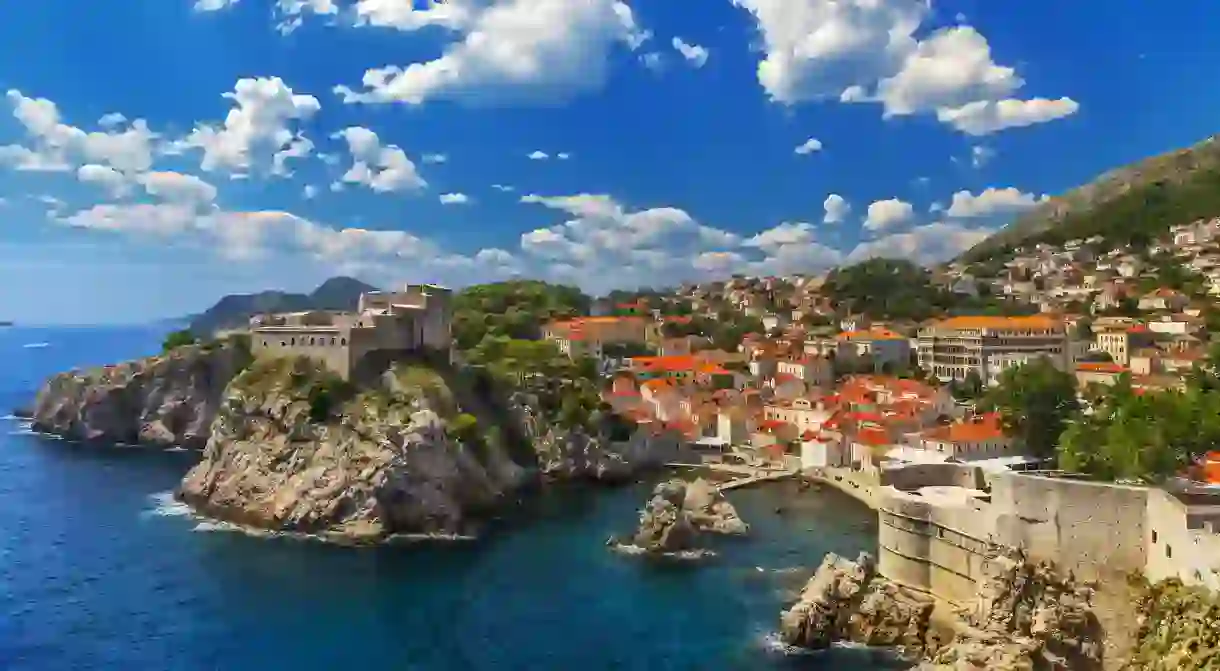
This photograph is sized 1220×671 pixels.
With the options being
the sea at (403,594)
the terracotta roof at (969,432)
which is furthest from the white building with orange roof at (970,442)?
the sea at (403,594)

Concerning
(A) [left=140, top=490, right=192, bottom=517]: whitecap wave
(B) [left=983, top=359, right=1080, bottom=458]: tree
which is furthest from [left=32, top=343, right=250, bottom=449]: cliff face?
(B) [left=983, top=359, right=1080, bottom=458]: tree

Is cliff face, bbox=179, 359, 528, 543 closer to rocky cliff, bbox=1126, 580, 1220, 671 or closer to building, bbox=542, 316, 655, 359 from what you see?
rocky cliff, bbox=1126, 580, 1220, 671

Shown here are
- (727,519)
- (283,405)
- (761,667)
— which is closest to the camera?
(761,667)

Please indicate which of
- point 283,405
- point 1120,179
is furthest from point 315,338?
point 1120,179

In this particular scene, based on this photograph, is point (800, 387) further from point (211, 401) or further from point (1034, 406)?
point (211, 401)

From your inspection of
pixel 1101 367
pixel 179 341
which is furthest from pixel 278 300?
pixel 1101 367

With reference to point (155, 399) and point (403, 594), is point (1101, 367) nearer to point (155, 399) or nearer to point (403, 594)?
point (403, 594)

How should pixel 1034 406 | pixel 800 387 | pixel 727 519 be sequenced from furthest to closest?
pixel 800 387
pixel 1034 406
pixel 727 519

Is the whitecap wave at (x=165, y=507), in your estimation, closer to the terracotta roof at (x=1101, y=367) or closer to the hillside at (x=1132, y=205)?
the terracotta roof at (x=1101, y=367)

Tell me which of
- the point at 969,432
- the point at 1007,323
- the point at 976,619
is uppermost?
the point at 1007,323
